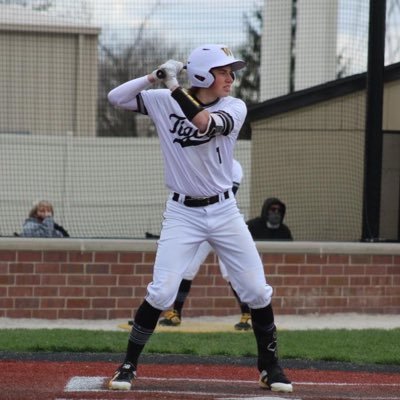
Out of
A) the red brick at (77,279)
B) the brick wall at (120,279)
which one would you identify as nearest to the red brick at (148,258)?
the brick wall at (120,279)

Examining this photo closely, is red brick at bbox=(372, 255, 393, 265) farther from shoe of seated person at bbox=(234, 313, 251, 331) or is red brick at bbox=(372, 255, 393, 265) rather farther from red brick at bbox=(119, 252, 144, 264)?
red brick at bbox=(119, 252, 144, 264)

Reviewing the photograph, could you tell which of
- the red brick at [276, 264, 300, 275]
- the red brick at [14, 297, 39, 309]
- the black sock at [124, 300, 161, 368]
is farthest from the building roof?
the black sock at [124, 300, 161, 368]

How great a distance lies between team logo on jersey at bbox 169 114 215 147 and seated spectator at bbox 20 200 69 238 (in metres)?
5.74

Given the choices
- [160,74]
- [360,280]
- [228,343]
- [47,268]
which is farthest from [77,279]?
[160,74]

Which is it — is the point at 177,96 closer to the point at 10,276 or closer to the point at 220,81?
the point at 220,81

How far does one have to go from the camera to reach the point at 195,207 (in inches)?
253

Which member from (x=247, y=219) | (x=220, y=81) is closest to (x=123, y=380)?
(x=220, y=81)

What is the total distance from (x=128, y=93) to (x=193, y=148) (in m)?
0.55

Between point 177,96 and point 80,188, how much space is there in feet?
25.5

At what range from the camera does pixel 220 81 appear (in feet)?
21.0

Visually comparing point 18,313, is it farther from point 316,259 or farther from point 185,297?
point 316,259

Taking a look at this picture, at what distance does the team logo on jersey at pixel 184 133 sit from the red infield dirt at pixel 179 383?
1.47 m

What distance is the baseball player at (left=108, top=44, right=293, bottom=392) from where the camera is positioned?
249 inches

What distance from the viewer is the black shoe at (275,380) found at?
253 inches
